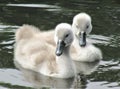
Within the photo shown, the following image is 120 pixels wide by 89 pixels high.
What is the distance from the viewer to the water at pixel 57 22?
26.2 feet

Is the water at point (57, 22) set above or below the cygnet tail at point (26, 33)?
below

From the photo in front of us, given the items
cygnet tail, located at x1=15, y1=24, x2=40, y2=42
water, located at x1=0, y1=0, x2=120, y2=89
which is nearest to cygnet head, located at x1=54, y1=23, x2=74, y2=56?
water, located at x1=0, y1=0, x2=120, y2=89

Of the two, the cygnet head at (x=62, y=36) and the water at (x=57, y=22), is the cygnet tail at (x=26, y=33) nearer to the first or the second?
the water at (x=57, y=22)

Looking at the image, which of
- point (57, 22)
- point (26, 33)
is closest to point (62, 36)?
point (26, 33)

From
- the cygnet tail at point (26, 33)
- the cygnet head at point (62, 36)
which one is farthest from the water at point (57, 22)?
the cygnet head at point (62, 36)

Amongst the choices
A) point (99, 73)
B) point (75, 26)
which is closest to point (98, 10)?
point (75, 26)

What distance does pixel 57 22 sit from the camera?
10.5 metres

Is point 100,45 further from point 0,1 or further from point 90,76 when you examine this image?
point 0,1

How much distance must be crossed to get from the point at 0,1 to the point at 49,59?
13.2ft

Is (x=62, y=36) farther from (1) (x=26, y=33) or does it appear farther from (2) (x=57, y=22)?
(2) (x=57, y=22)

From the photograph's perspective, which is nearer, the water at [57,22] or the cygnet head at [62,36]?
the water at [57,22]

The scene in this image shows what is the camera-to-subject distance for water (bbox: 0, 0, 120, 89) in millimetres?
7992

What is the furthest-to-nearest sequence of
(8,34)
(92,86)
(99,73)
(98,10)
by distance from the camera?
(98,10)
(8,34)
(99,73)
(92,86)

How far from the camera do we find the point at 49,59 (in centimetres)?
835
